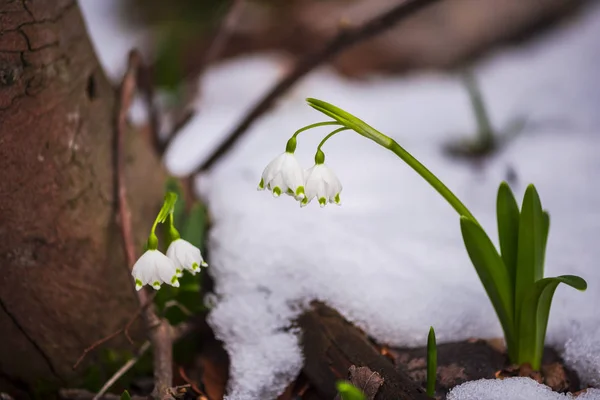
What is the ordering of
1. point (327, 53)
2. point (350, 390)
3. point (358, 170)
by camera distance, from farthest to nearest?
point (358, 170) < point (327, 53) < point (350, 390)

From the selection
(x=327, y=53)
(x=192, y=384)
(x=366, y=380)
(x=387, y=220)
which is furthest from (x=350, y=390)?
(x=327, y=53)

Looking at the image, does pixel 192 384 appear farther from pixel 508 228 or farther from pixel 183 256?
pixel 508 228

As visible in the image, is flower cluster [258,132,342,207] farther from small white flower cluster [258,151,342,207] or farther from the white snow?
the white snow

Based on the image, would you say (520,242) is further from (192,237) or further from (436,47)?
(436,47)

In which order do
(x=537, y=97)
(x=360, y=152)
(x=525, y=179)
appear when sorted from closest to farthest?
(x=525, y=179)
(x=360, y=152)
(x=537, y=97)

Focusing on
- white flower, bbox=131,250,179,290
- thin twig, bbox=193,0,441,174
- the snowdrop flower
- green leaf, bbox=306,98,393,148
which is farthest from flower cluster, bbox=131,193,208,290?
thin twig, bbox=193,0,441,174

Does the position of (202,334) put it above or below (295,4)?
below

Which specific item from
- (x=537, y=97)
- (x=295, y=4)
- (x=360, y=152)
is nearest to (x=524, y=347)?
(x=360, y=152)
